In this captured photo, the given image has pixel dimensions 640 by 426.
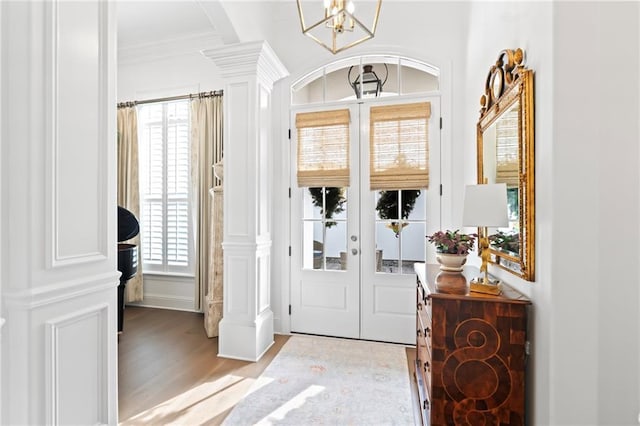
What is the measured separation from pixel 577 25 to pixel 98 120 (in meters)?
2.19

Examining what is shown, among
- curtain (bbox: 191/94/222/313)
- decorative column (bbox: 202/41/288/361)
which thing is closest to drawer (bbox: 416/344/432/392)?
decorative column (bbox: 202/41/288/361)

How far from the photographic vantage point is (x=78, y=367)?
1.39 meters

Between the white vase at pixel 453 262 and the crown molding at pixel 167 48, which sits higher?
the crown molding at pixel 167 48

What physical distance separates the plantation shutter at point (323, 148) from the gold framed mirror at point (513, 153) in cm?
140

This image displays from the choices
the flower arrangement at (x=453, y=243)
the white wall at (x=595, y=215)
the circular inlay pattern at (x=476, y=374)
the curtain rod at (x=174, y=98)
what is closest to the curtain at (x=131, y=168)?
the curtain rod at (x=174, y=98)

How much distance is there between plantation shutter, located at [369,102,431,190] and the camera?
3193mm

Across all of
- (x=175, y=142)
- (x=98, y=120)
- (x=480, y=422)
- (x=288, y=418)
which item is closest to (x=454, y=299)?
(x=480, y=422)

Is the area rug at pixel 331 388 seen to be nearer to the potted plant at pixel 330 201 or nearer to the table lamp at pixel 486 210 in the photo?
the table lamp at pixel 486 210

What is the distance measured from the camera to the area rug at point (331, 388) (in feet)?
6.86

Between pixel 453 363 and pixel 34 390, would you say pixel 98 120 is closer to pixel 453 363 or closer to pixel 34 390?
pixel 34 390

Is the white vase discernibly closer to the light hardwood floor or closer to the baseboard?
the light hardwood floor

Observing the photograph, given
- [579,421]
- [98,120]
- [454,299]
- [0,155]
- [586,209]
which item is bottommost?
[579,421]

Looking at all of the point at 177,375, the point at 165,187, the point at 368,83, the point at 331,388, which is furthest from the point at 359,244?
the point at 165,187

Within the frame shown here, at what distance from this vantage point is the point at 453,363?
164 centimetres
